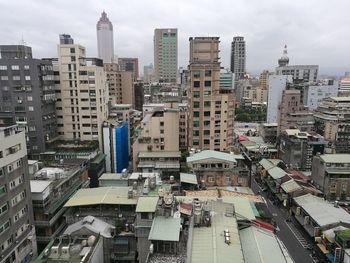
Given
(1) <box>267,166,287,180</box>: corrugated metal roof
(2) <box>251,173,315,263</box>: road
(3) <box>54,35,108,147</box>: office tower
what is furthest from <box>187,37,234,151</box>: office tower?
(3) <box>54,35,108,147</box>: office tower

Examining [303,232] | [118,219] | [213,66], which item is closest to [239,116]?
[213,66]

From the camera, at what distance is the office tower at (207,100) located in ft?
207

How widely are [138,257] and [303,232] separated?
98.3 ft

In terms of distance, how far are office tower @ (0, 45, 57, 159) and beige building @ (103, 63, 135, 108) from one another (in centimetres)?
6367

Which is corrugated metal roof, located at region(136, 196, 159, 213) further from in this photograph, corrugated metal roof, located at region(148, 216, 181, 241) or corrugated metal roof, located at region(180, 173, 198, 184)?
corrugated metal roof, located at region(180, 173, 198, 184)

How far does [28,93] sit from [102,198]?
1383 inches

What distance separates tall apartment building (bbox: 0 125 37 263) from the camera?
32.2m

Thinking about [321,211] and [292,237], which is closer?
[321,211]

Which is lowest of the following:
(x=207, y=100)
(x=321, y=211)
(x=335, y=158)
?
(x=321, y=211)

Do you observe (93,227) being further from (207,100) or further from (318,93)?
(318,93)

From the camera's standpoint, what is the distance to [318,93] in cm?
14775

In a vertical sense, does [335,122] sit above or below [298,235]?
above

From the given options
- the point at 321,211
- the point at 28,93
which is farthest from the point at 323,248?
the point at 28,93

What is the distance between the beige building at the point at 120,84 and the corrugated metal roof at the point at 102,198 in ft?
297
